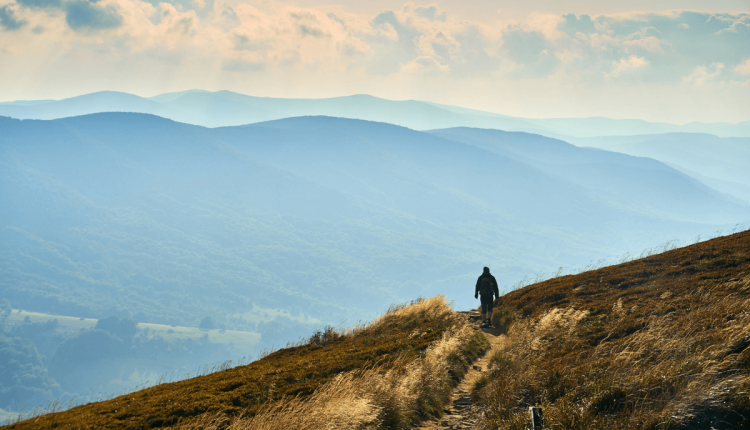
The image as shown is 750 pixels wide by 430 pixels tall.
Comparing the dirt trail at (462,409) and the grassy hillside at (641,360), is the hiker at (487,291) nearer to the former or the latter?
the grassy hillside at (641,360)

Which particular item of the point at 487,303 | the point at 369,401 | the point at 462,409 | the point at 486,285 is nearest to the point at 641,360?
the point at 462,409

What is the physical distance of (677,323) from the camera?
820cm

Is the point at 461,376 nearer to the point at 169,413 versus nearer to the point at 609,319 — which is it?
the point at 609,319

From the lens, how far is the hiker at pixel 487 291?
16.5 m

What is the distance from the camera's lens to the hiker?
1655 cm

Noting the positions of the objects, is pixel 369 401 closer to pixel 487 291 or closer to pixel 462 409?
pixel 462 409

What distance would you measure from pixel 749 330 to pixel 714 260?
8.64 meters

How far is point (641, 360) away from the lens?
687 centimetres

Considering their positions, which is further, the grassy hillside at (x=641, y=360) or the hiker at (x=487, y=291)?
the hiker at (x=487, y=291)

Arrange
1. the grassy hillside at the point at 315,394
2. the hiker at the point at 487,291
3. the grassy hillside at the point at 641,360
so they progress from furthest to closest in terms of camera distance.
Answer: the hiker at the point at 487,291 → the grassy hillside at the point at 315,394 → the grassy hillside at the point at 641,360

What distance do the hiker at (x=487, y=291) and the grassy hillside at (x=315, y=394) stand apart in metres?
3.48

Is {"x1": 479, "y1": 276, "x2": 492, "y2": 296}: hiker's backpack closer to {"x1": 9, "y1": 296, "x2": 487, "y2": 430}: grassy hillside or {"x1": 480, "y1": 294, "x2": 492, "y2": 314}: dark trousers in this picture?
{"x1": 480, "y1": 294, "x2": 492, "y2": 314}: dark trousers

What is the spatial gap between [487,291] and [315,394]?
999cm

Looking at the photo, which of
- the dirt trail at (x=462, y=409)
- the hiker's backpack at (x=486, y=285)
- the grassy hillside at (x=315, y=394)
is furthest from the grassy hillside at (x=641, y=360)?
the hiker's backpack at (x=486, y=285)
